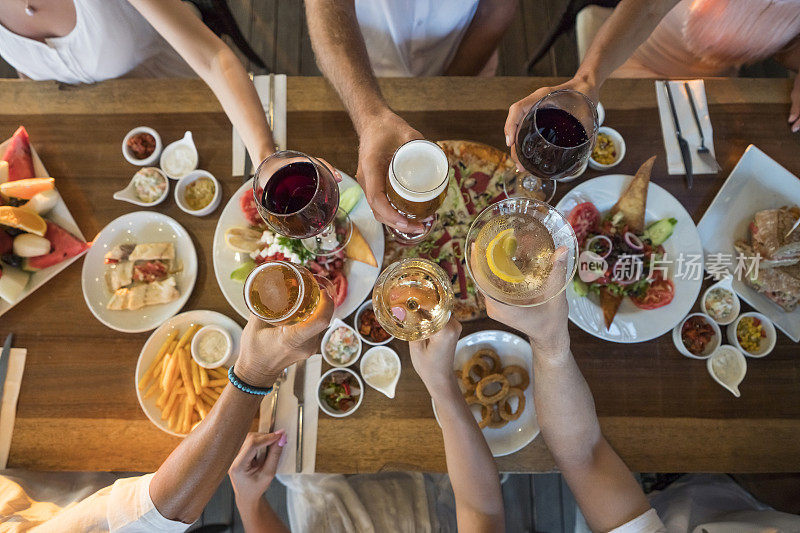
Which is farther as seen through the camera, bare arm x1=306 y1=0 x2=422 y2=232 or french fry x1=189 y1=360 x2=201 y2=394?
french fry x1=189 y1=360 x2=201 y2=394

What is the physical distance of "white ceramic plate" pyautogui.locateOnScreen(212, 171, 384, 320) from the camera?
1578 mm

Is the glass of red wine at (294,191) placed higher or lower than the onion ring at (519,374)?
higher

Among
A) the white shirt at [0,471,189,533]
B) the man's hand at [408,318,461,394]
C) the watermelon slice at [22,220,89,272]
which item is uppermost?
the watermelon slice at [22,220,89,272]

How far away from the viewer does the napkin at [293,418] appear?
1.53 m

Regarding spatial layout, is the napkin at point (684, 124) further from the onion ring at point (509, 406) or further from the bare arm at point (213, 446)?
the bare arm at point (213, 446)

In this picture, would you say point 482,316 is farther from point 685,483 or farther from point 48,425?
point 48,425

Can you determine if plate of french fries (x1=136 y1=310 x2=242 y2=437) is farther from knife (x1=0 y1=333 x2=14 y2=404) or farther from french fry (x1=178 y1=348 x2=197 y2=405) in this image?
knife (x1=0 y1=333 x2=14 y2=404)

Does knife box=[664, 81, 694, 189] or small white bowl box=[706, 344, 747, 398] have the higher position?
knife box=[664, 81, 694, 189]

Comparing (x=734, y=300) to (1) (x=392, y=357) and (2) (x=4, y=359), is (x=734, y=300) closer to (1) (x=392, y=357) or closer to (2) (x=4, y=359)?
(1) (x=392, y=357)

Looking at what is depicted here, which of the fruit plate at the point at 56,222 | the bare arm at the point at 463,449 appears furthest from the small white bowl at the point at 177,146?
the bare arm at the point at 463,449

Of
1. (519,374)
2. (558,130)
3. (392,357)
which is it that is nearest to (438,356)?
(392,357)

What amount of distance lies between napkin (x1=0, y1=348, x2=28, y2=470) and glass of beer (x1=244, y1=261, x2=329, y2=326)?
1135mm

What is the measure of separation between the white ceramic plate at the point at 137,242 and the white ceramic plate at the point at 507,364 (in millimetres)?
1061

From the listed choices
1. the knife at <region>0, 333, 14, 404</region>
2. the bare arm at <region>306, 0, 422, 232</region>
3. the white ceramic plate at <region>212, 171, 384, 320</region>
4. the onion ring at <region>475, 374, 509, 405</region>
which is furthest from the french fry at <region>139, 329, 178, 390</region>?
the onion ring at <region>475, 374, 509, 405</region>
